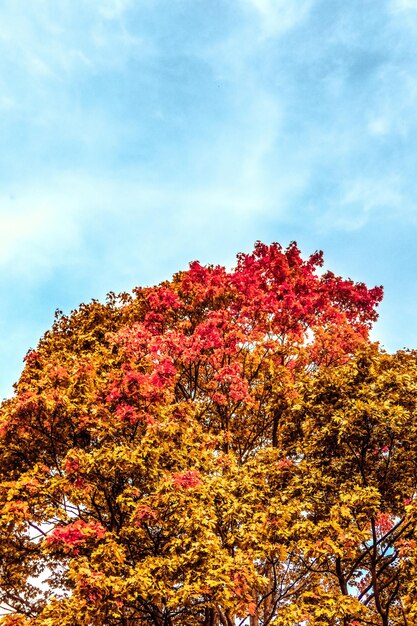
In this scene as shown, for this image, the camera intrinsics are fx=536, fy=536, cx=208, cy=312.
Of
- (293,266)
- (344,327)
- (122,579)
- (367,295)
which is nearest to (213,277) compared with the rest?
(293,266)

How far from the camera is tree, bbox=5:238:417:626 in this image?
35.8 feet

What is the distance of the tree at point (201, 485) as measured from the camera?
35.8 feet

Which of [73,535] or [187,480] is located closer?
[73,535]

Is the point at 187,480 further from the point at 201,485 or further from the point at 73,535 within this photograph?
the point at 73,535

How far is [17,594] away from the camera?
14.2 metres

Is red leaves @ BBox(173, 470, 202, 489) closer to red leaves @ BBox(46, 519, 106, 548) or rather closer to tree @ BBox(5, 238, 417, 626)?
tree @ BBox(5, 238, 417, 626)

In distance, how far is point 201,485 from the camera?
464 inches

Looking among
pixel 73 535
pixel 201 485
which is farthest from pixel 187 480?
pixel 73 535

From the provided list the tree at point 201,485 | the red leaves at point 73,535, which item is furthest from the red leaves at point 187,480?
the red leaves at point 73,535

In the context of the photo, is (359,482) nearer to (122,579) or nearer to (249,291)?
(122,579)

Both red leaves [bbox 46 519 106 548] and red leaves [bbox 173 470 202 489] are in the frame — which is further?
red leaves [bbox 173 470 202 489]

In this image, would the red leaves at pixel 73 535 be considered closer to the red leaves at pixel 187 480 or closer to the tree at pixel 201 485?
the tree at pixel 201 485

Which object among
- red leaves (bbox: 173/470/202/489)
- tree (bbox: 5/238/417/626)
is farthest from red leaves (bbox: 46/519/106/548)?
red leaves (bbox: 173/470/202/489)

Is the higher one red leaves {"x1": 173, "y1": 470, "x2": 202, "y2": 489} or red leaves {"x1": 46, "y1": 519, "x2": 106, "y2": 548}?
red leaves {"x1": 173, "y1": 470, "x2": 202, "y2": 489}
